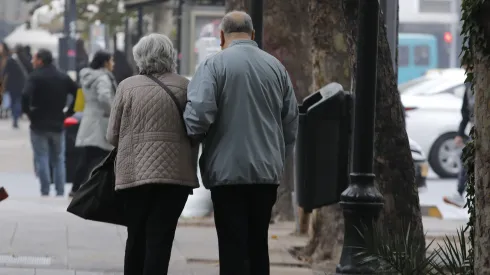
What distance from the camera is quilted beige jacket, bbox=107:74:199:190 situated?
716 centimetres

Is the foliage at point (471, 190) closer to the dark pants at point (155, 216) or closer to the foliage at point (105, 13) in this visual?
the dark pants at point (155, 216)

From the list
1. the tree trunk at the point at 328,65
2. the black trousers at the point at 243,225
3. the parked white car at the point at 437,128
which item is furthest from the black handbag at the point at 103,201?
the parked white car at the point at 437,128

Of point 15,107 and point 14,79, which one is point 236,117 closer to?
point 14,79

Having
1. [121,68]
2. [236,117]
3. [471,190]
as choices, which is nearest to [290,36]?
[236,117]

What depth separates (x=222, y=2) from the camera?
2112cm

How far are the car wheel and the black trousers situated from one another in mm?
13317

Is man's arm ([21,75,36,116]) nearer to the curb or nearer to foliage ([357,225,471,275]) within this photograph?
the curb

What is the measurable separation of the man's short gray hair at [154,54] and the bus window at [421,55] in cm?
3954

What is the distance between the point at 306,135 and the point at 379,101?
3.80 feet

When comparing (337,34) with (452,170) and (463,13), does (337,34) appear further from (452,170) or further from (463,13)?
(452,170)

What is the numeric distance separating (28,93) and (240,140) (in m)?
9.10

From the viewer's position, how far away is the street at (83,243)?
9.55 m

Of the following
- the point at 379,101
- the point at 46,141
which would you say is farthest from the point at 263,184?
the point at 46,141

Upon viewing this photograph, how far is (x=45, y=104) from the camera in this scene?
15812 mm
